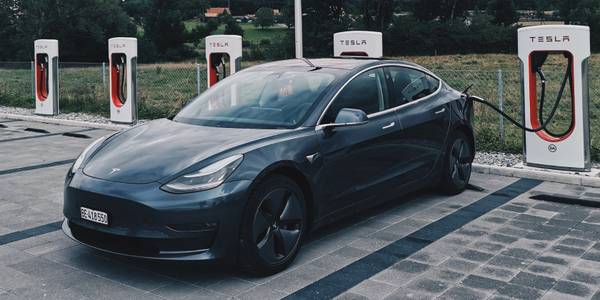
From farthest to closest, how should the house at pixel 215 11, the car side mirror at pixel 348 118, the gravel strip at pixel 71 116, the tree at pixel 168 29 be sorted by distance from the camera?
the house at pixel 215 11 → the tree at pixel 168 29 → the gravel strip at pixel 71 116 → the car side mirror at pixel 348 118

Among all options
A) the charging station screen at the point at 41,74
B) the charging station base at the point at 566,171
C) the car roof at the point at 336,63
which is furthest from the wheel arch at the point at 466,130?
the charging station screen at the point at 41,74

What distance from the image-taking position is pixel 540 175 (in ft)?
26.4

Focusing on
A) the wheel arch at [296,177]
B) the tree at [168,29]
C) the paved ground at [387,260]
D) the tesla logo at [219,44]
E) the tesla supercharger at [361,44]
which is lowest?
the paved ground at [387,260]

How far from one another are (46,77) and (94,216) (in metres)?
12.8

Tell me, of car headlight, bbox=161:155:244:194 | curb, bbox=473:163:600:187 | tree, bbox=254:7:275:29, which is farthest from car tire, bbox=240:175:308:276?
tree, bbox=254:7:275:29

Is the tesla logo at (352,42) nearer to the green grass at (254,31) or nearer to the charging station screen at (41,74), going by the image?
the charging station screen at (41,74)

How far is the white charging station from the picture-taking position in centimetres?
1195

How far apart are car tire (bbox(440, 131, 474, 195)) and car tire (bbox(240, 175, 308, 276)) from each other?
255 cm

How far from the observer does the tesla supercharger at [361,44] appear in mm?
10562

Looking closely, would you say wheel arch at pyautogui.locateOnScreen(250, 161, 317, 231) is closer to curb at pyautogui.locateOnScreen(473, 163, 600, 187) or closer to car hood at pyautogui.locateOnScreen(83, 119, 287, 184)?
car hood at pyautogui.locateOnScreen(83, 119, 287, 184)

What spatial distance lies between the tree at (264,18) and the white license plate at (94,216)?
62.3 meters

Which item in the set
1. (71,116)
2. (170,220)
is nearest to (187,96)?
(71,116)

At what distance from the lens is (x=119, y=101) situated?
1423cm

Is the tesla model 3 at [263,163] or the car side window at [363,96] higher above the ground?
the car side window at [363,96]
